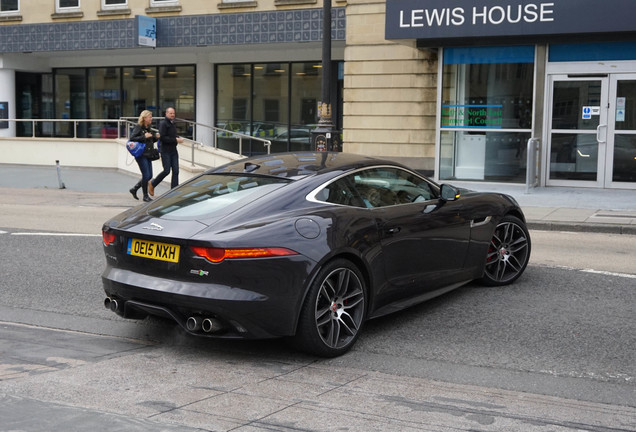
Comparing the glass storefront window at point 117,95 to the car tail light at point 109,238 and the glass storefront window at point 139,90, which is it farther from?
the car tail light at point 109,238

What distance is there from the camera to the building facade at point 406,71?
17.0 meters

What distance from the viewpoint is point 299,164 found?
6516 mm

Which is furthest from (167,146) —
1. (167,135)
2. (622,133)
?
(622,133)

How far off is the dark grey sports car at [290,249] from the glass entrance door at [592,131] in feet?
37.3

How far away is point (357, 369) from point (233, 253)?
1163 millimetres

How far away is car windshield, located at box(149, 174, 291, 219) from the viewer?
5.82 meters

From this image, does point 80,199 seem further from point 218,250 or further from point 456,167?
point 218,250

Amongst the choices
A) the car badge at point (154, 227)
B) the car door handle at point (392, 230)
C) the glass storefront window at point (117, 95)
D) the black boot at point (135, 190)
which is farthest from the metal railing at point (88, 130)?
the car badge at point (154, 227)

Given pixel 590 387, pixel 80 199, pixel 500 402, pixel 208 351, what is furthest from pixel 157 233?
pixel 80 199

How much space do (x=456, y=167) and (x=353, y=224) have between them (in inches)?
528

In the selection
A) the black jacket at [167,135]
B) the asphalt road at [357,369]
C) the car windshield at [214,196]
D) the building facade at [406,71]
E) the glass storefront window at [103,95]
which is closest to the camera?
the asphalt road at [357,369]

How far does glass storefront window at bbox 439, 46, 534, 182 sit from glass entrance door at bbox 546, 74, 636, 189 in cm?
66

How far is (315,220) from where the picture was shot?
5.68 m

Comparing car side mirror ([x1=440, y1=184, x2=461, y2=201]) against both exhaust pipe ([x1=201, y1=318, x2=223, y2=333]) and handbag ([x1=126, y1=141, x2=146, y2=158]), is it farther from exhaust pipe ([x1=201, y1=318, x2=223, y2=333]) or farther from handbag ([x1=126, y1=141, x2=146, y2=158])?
handbag ([x1=126, y1=141, x2=146, y2=158])
